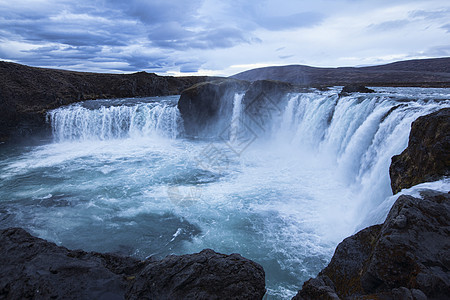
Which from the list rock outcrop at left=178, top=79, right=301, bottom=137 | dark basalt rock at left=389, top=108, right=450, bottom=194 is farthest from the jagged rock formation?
dark basalt rock at left=389, top=108, right=450, bottom=194

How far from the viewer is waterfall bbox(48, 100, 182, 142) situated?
23.7m

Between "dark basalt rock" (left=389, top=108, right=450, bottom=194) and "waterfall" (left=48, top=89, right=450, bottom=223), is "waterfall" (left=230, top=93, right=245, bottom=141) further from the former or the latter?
"dark basalt rock" (left=389, top=108, right=450, bottom=194)

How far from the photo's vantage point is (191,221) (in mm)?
9070

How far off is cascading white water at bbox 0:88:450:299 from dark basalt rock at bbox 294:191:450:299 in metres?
1.95

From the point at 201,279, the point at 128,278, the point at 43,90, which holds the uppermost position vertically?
the point at 43,90

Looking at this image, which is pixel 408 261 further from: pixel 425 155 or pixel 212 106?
pixel 212 106

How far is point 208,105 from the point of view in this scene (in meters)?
23.5

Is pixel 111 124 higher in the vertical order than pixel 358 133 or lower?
higher

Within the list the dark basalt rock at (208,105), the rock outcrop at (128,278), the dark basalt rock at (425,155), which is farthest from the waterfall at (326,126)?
the rock outcrop at (128,278)

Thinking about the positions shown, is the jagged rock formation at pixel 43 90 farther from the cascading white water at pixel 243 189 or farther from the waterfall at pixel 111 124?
the cascading white water at pixel 243 189

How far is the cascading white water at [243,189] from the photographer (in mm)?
7672

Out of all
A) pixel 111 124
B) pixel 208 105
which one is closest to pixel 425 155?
pixel 208 105

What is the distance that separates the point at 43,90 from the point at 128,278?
106 feet

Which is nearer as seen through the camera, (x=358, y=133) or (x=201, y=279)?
(x=201, y=279)
